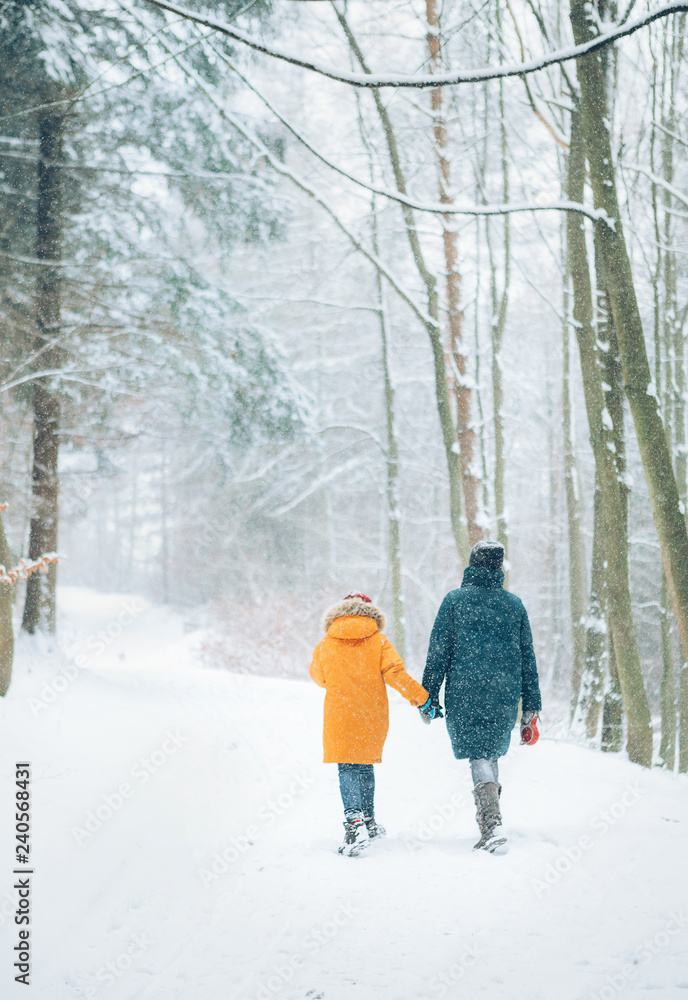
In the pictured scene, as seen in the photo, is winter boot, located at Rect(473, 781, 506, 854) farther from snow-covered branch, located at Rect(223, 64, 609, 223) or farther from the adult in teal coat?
snow-covered branch, located at Rect(223, 64, 609, 223)

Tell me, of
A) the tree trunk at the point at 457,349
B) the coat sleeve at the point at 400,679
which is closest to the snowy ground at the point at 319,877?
the coat sleeve at the point at 400,679

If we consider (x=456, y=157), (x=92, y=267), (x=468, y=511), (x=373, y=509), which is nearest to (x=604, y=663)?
(x=468, y=511)

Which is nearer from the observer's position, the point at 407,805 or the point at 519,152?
the point at 407,805

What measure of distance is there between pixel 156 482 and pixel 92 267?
21234 millimetres

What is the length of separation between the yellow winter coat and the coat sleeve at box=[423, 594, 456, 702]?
Answer: 11cm

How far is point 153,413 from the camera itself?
12.7 m

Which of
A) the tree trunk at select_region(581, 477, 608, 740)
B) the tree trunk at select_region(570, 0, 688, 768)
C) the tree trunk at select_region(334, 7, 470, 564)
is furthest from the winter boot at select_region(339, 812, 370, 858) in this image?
the tree trunk at select_region(334, 7, 470, 564)

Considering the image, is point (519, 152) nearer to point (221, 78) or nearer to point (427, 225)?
point (427, 225)

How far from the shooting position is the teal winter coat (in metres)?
4.28

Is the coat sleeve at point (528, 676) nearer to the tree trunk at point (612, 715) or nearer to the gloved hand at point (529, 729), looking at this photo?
the gloved hand at point (529, 729)

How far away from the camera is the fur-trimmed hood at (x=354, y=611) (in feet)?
15.2

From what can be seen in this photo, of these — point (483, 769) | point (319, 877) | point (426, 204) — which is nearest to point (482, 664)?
point (483, 769)

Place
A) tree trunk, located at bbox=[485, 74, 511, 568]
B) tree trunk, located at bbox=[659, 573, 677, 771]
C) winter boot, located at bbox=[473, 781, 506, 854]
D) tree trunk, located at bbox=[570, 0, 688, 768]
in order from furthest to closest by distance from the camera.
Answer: tree trunk, located at bbox=[659, 573, 677, 771] → tree trunk, located at bbox=[485, 74, 511, 568] → tree trunk, located at bbox=[570, 0, 688, 768] → winter boot, located at bbox=[473, 781, 506, 854]

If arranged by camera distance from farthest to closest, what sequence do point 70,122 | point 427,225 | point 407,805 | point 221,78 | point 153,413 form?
point 153,413 → point 427,225 → point 221,78 → point 70,122 → point 407,805
